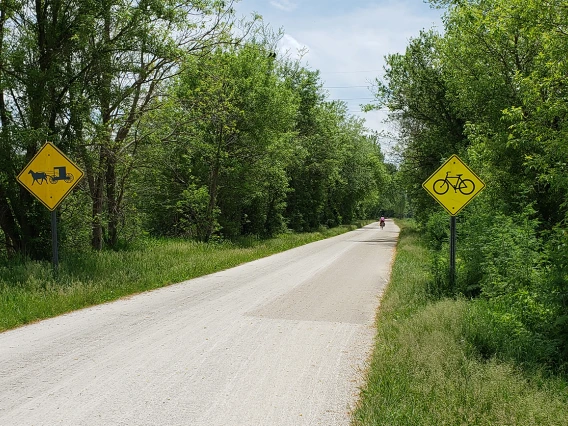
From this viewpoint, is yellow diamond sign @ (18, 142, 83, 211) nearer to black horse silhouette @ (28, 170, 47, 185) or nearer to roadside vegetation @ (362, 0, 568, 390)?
black horse silhouette @ (28, 170, 47, 185)

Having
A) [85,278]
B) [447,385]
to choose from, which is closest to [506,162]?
[447,385]

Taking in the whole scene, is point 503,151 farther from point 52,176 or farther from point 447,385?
point 52,176

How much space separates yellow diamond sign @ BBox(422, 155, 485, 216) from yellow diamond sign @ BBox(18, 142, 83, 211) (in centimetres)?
814

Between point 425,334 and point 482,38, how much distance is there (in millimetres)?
14907

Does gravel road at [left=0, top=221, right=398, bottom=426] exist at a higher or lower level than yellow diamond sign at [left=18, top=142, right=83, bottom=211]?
lower

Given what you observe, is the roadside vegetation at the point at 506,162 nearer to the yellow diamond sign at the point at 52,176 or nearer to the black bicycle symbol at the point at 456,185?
the black bicycle symbol at the point at 456,185

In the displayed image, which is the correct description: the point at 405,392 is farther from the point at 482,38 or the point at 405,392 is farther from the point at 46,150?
the point at 482,38

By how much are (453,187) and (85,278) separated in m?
8.62

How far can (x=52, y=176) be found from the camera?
35.5 ft

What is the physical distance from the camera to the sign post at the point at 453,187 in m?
9.64

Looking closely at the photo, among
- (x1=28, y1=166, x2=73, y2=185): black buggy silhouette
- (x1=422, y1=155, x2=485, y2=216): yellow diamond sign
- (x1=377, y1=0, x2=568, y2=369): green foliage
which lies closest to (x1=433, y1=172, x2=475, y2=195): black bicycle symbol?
(x1=422, y1=155, x2=485, y2=216): yellow diamond sign

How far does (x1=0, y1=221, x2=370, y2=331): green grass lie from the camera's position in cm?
831

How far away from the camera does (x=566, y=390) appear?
15.1 ft

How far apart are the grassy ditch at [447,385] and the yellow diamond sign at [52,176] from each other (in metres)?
8.03
